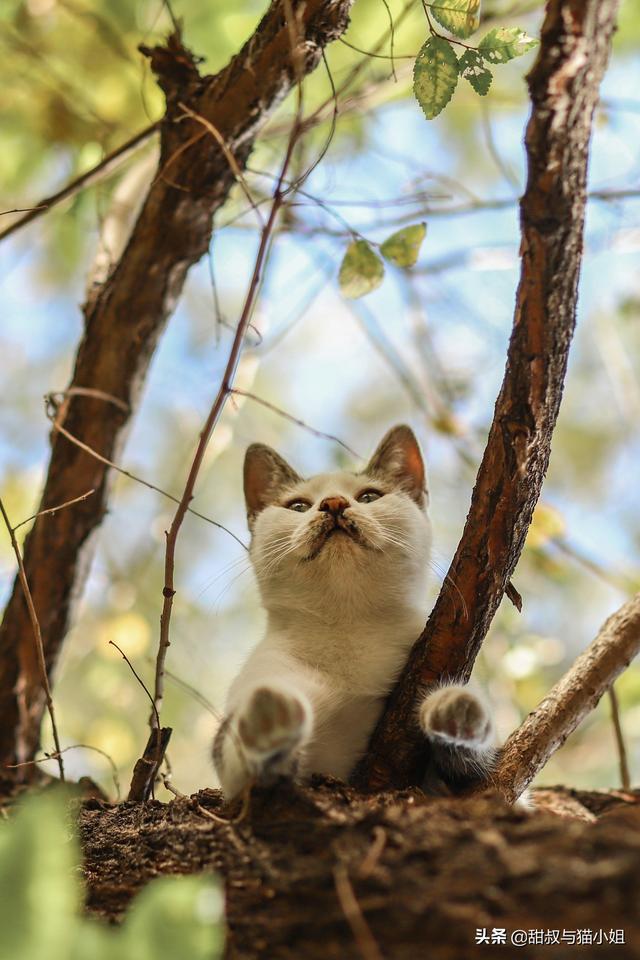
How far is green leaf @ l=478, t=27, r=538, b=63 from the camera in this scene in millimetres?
2057

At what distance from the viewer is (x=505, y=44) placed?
6.79ft

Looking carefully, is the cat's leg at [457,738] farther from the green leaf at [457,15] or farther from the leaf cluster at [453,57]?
the green leaf at [457,15]

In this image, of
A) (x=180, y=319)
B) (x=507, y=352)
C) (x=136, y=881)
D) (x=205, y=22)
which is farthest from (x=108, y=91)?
(x=136, y=881)

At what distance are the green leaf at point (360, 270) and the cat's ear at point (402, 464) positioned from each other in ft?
2.58

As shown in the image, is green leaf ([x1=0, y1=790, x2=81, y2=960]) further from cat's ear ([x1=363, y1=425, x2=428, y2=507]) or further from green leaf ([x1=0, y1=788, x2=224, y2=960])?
cat's ear ([x1=363, y1=425, x2=428, y2=507])

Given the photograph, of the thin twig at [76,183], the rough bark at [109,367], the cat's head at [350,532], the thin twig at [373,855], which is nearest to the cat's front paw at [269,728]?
the thin twig at [373,855]

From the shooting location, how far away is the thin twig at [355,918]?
4.01ft

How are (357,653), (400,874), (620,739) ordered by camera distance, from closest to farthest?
(400,874), (357,653), (620,739)

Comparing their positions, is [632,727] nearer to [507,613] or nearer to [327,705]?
[507,613]

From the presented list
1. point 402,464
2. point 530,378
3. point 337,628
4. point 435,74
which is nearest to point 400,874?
point 530,378

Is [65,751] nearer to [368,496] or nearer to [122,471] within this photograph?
[122,471]

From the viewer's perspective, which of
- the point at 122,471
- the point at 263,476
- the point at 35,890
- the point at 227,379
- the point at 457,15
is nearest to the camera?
the point at 35,890

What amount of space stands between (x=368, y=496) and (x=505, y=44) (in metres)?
1.53

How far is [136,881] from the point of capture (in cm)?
186
